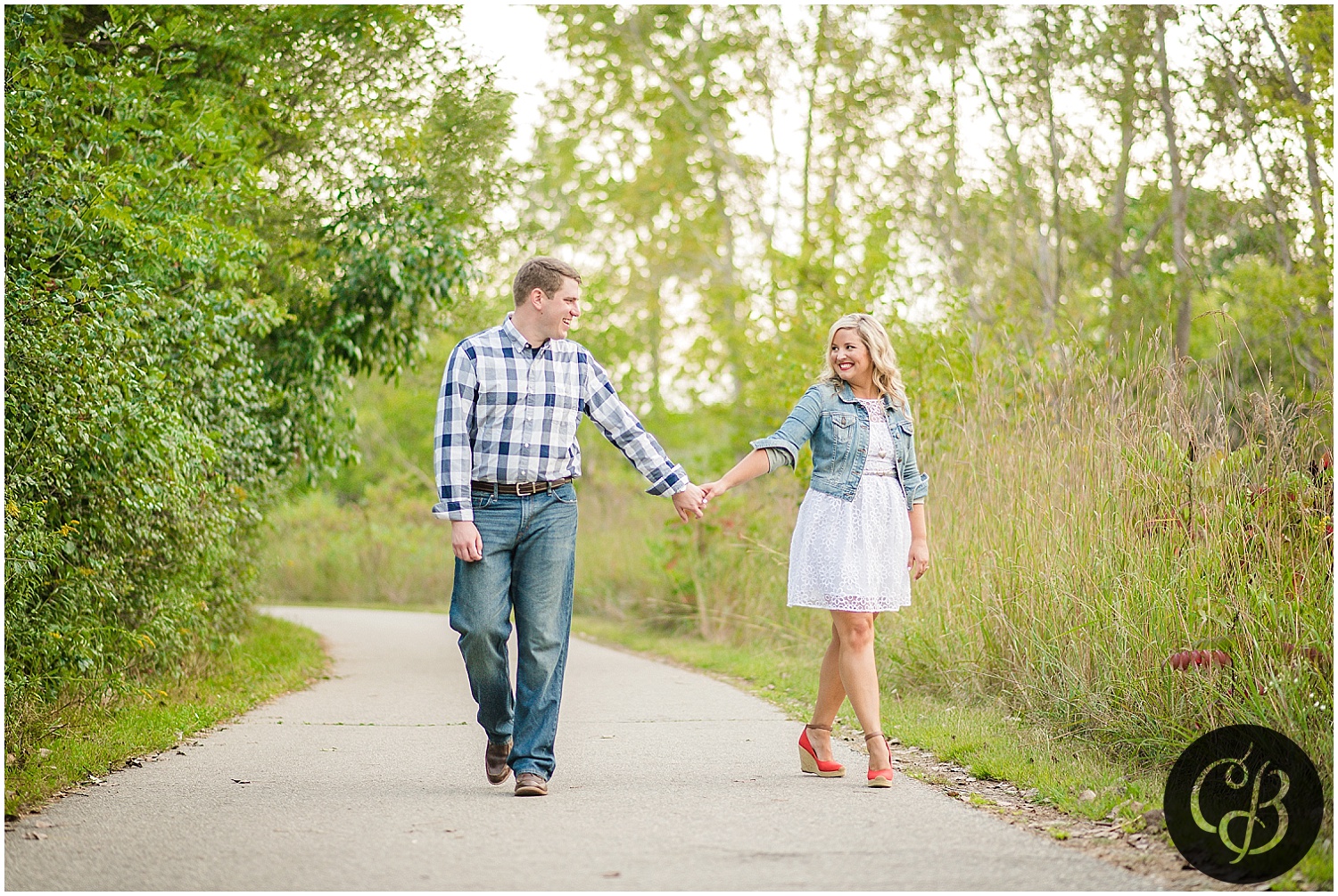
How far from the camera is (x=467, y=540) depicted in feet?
17.3

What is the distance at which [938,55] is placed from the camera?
19844mm

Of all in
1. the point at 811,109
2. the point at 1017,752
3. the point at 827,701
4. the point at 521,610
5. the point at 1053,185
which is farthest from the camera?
the point at 811,109

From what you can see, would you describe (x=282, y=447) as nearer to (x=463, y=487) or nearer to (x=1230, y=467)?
(x=463, y=487)

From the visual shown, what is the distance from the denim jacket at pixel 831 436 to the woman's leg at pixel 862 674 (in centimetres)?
52

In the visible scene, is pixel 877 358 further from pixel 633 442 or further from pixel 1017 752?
pixel 1017 752

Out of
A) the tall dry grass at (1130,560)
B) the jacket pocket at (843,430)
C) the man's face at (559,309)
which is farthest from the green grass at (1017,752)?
the man's face at (559,309)

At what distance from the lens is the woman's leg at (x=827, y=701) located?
581 centimetres

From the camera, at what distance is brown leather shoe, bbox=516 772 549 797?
5.33 meters

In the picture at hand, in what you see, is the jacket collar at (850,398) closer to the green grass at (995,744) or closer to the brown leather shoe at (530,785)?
the green grass at (995,744)

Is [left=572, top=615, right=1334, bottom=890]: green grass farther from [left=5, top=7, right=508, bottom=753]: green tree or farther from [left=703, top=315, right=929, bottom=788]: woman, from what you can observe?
[left=5, top=7, right=508, bottom=753]: green tree

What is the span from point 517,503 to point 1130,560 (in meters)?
2.97

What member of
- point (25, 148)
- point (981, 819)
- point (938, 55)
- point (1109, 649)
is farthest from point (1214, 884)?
point (938, 55)

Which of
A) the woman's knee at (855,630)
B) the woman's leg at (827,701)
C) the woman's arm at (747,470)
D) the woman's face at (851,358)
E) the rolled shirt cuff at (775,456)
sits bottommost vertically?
the woman's leg at (827,701)

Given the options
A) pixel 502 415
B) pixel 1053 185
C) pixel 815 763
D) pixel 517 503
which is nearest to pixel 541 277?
pixel 502 415
